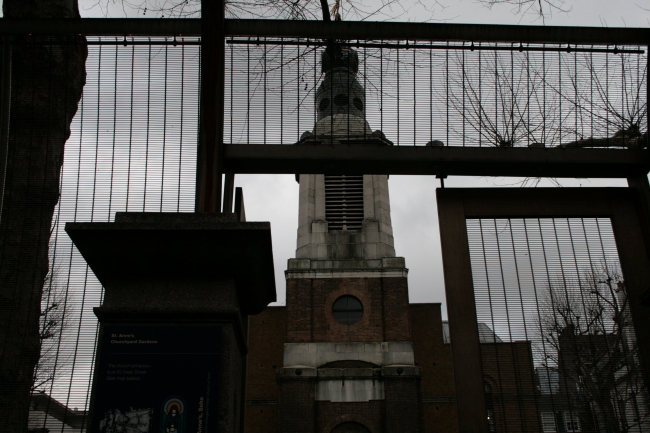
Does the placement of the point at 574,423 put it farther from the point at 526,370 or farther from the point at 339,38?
the point at 339,38

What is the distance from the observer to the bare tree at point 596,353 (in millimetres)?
5906

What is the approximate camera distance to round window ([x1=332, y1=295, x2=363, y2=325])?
31578 mm

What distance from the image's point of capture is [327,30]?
20.0ft

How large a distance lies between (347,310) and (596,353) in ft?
84.4

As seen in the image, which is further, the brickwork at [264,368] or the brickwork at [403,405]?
the brickwork at [264,368]

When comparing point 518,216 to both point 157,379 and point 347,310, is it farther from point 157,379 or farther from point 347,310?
point 347,310

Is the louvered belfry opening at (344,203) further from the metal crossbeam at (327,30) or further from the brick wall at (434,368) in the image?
the metal crossbeam at (327,30)

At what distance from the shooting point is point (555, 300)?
6.43 m

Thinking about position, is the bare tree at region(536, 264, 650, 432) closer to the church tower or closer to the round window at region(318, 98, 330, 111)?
the round window at region(318, 98, 330, 111)

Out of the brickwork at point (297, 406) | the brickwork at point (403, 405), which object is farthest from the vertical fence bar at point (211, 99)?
the brickwork at point (297, 406)

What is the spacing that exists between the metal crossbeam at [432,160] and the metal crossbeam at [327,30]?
102 centimetres

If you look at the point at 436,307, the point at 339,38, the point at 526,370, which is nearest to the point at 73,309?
the point at 339,38

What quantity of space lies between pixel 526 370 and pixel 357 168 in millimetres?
2433

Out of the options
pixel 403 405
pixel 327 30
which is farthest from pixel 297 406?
pixel 327 30
